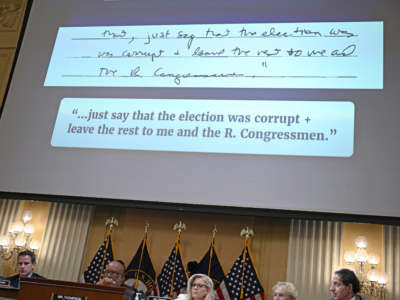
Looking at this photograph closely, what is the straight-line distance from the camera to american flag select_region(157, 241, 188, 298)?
5188mm

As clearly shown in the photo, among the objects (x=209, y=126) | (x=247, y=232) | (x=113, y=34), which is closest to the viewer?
(x=209, y=126)

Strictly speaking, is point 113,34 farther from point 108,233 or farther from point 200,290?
point 200,290

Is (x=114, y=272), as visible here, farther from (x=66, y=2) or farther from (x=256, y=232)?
(x=66, y=2)

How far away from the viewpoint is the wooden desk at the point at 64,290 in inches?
118

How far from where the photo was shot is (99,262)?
5.48 meters

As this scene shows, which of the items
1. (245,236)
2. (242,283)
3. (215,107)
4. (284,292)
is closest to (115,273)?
(242,283)

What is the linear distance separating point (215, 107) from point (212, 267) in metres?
1.94

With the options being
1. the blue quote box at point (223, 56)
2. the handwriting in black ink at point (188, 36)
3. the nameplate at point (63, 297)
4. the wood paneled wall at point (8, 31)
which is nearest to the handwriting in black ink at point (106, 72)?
the blue quote box at point (223, 56)

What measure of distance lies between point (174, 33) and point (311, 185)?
6.82 feet

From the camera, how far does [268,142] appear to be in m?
4.14

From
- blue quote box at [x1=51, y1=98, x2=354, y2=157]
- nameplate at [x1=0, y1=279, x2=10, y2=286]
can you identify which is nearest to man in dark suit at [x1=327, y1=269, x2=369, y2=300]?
blue quote box at [x1=51, y1=98, x2=354, y2=157]

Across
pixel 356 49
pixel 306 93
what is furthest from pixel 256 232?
pixel 356 49

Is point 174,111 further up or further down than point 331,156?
further up

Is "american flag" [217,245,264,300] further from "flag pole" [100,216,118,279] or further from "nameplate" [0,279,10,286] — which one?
"nameplate" [0,279,10,286]
